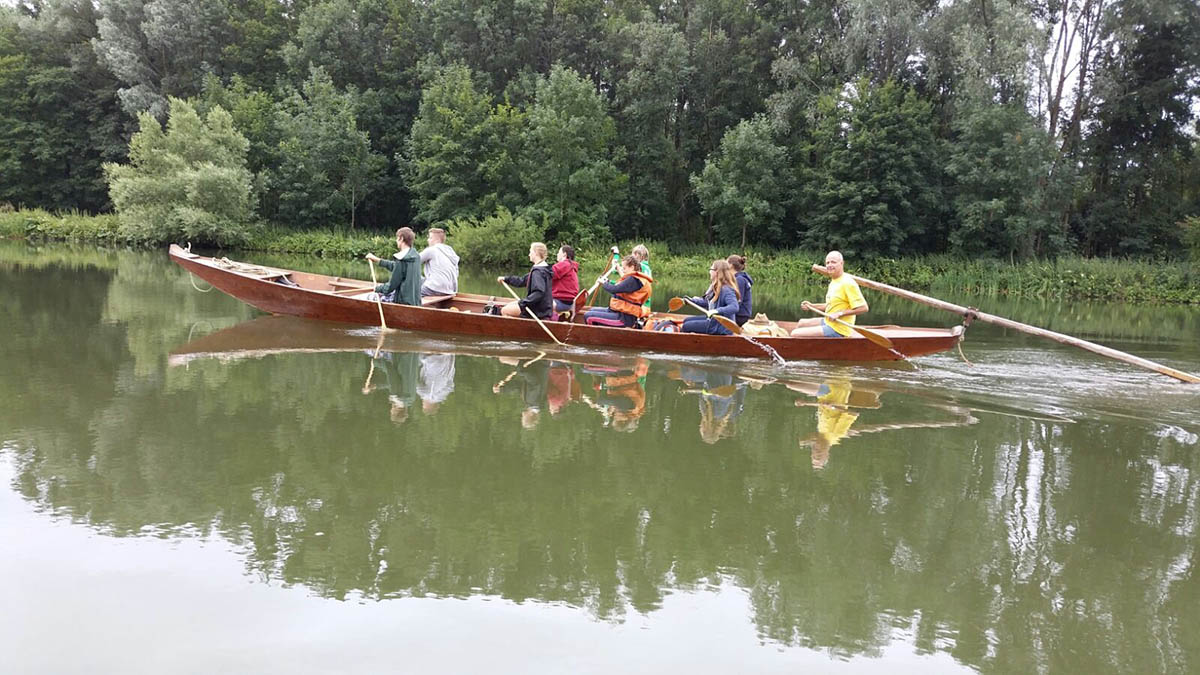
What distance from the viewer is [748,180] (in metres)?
30.1

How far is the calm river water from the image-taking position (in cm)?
392

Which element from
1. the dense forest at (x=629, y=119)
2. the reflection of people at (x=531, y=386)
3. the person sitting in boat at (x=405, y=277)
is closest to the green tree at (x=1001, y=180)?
the dense forest at (x=629, y=119)

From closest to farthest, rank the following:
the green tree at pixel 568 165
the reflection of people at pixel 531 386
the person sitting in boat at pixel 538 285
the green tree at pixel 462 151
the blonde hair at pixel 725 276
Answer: the reflection of people at pixel 531 386
the blonde hair at pixel 725 276
the person sitting in boat at pixel 538 285
the green tree at pixel 568 165
the green tree at pixel 462 151

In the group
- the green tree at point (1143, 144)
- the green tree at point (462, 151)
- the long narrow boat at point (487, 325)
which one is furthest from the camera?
the green tree at point (462, 151)

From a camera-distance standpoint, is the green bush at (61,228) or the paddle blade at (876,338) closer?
the paddle blade at (876,338)

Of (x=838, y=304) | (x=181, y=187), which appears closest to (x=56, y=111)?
(x=181, y=187)

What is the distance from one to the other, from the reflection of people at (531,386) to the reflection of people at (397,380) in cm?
88

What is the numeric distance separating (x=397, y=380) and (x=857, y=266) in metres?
21.9

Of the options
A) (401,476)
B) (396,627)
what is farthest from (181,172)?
(396,627)

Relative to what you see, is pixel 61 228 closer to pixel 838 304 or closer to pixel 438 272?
pixel 438 272

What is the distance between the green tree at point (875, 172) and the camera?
28.0 meters

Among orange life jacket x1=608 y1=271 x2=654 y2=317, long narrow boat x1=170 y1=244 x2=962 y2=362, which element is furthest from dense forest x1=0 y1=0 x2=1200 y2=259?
orange life jacket x1=608 y1=271 x2=654 y2=317

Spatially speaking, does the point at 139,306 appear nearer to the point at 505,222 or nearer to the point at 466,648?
the point at 466,648

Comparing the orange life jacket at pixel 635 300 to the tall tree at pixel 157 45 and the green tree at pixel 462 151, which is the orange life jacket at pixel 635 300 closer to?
the green tree at pixel 462 151
